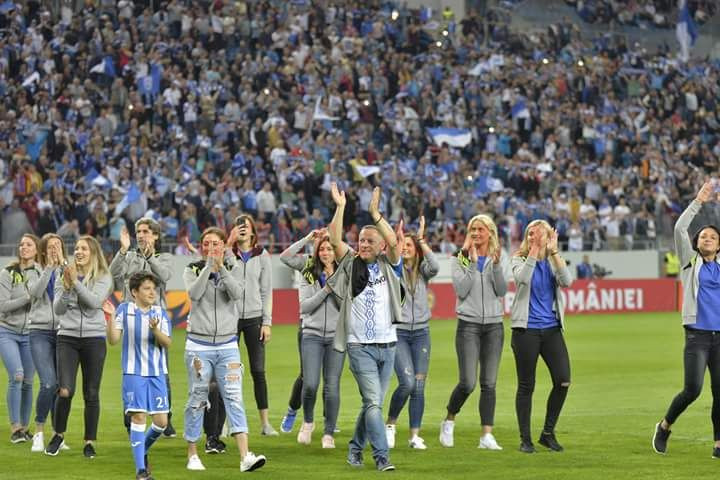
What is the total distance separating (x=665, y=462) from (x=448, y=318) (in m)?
22.8

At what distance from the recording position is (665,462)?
12.3m

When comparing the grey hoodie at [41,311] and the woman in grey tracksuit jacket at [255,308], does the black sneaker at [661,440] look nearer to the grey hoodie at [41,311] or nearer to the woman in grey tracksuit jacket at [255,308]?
the woman in grey tracksuit jacket at [255,308]

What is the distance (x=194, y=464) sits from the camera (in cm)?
1179

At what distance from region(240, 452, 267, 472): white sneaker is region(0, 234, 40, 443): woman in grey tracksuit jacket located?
129 inches

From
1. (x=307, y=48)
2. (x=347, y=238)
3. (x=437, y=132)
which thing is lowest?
(x=347, y=238)

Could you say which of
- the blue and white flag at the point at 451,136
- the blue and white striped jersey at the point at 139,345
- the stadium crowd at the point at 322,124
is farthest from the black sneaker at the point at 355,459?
the blue and white flag at the point at 451,136

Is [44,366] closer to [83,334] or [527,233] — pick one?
[83,334]

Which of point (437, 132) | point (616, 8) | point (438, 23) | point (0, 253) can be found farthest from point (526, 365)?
point (616, 8)

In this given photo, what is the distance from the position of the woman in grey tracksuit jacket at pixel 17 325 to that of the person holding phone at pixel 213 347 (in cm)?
232

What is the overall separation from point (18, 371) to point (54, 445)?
1.25m

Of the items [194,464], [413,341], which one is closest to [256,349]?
[413,341]

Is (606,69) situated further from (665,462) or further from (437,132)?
(665,462)

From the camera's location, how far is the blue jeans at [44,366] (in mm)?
13109

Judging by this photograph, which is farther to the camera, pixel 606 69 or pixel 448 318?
pixel 606 69
